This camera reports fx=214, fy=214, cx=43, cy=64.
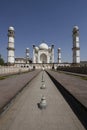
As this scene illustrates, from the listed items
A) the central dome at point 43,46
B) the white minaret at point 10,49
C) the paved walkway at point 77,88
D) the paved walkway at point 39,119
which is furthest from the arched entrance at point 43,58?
the paved walkway at point 39,119

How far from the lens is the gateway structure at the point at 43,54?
116350 mm

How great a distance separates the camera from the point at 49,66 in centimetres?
10781

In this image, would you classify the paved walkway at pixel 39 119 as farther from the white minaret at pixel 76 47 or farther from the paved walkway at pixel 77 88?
the white minaret at pixel 76 47

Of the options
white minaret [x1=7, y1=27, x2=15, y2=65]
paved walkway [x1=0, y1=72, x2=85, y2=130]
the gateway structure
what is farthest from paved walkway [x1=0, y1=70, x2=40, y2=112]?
the gateway structure

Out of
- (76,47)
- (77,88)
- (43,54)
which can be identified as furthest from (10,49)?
(77,88)

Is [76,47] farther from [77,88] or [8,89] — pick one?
[8,89]

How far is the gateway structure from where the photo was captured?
382 feet

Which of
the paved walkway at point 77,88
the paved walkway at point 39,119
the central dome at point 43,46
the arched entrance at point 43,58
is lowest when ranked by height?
the paved walkway at point 39,119

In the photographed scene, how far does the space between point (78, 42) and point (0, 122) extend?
82960mm

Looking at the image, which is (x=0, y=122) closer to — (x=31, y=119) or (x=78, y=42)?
(x=31, y=119)

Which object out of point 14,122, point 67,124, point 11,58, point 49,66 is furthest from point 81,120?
point 49,66

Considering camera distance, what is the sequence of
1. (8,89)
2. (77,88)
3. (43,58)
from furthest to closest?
(43,58) → (77,88) → (8,89)

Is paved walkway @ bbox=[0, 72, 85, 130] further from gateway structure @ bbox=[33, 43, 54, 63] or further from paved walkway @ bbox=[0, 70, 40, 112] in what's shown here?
gateway structure @ bbox=[33, 43, 54, 63]

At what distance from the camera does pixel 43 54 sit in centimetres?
11756
